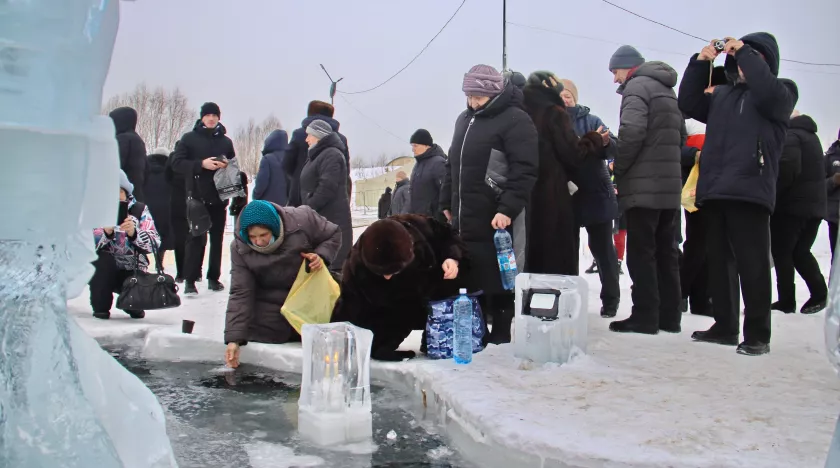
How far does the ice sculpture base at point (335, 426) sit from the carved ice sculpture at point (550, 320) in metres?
1.08

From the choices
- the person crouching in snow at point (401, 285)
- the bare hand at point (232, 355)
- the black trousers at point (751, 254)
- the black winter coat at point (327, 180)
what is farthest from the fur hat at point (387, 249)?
the black winter coat at point (327, 180)

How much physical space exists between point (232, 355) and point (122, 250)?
5.69 feet

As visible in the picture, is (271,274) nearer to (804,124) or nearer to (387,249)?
(387,249)

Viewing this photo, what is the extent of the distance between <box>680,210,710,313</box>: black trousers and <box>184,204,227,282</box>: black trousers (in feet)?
13.5

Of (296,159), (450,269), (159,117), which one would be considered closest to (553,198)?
(450,269)

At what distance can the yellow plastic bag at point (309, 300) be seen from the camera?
452 centimetres

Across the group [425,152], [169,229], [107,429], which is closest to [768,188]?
[107,429]

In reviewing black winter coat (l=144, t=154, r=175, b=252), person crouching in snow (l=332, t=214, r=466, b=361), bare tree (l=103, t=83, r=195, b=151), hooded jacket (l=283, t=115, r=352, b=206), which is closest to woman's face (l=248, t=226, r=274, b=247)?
person crouching in snow (l=332, t=214, r=466, b=361)

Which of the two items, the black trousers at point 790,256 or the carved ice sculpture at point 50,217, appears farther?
the black trousers at point 790,256

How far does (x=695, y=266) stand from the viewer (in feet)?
18.7

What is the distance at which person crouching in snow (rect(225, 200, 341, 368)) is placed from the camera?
447 centimetres

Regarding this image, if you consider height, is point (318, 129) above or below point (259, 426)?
above

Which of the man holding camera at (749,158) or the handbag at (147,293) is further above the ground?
the man holding camera at (749,158)

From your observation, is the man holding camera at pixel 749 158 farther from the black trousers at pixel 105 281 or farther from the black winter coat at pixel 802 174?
the black trousers at pixel 105 281
